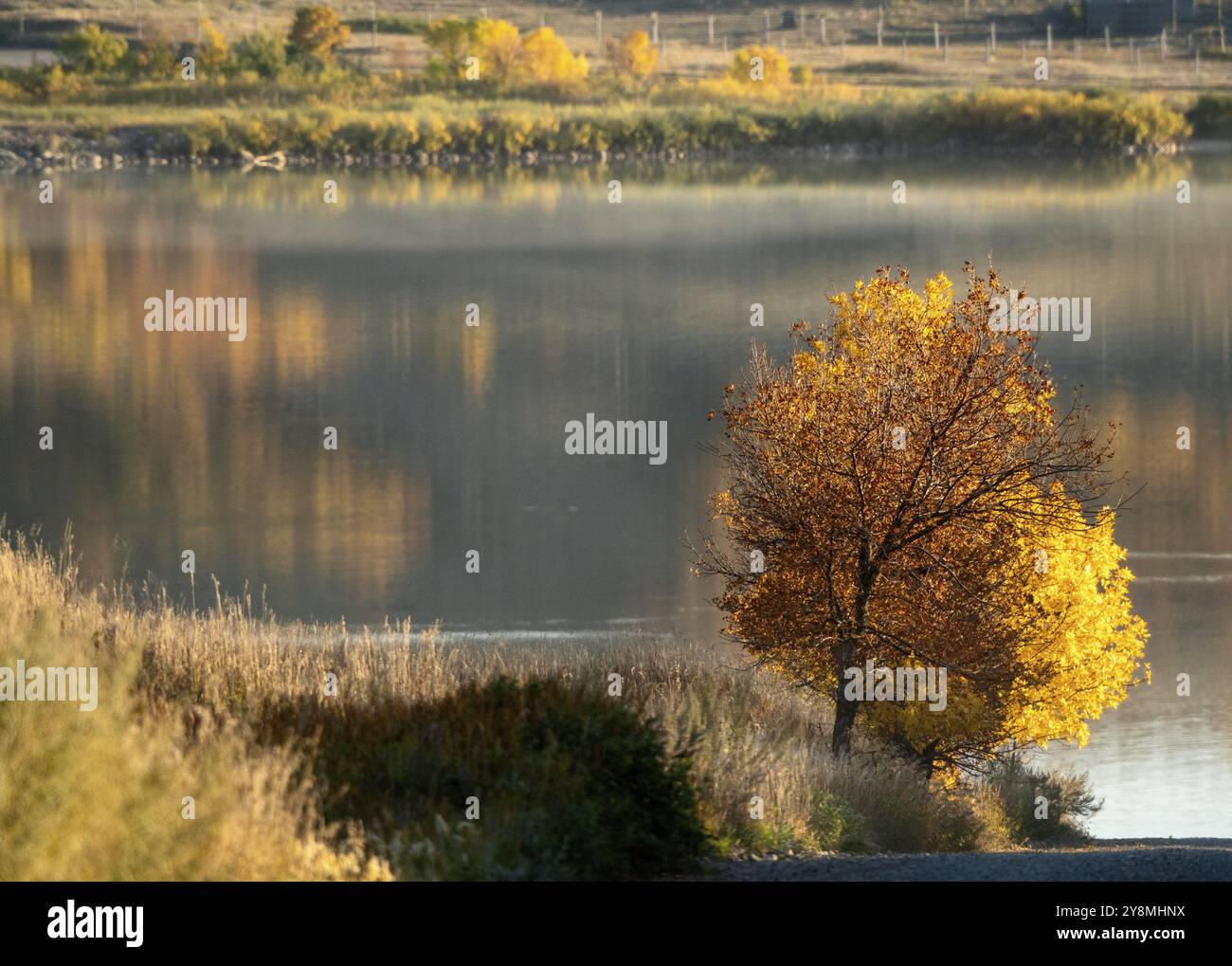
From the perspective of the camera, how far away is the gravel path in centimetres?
981

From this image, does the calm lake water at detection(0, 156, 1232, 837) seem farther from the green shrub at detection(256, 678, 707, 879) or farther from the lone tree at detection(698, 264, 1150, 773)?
the green shrub at detection(256, 678, 707, 879)

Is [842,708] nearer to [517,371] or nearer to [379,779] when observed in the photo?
[379,779]

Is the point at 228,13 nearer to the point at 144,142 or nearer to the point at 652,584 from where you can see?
the point at 144,142

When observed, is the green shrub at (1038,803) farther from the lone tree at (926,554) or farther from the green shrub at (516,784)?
the green shrub at (516,784)

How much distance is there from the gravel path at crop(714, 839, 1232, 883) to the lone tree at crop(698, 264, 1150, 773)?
21.4 ft

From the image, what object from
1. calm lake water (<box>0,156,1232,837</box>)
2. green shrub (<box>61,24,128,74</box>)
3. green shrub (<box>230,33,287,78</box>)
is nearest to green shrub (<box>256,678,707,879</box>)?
calm lake water (<box>0,156,1232,837</box>)

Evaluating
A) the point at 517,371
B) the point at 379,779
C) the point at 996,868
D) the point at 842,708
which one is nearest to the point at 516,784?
the point at 379,779

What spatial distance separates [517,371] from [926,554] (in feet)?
104

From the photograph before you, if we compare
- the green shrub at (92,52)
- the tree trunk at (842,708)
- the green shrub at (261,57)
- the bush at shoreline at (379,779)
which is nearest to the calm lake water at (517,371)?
the tree trunk at (842,708)

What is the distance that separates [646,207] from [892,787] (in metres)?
65.7

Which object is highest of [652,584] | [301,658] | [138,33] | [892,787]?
[138,33]

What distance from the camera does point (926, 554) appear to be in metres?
17.9

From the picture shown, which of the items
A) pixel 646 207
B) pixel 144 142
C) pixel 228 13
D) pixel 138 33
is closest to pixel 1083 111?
pixel 646 207
